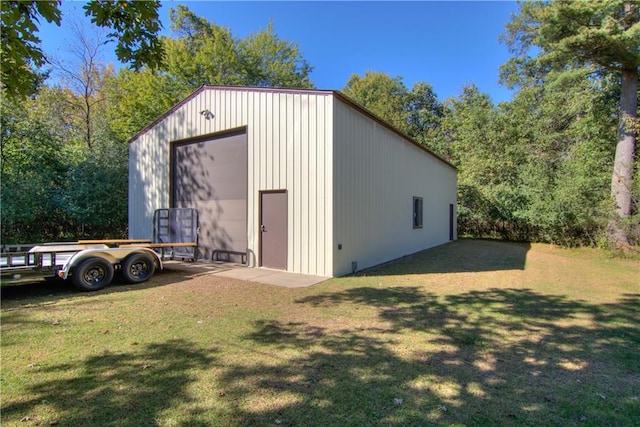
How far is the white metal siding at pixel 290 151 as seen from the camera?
322 inches

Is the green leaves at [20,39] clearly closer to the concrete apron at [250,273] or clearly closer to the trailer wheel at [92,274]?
Answer: the trailer wheel at [92,274]

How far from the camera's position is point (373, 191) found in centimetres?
1013

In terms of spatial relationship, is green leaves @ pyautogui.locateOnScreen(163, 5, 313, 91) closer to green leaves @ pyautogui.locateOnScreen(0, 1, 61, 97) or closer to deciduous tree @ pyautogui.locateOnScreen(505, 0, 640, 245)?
deciduous tree @ pyautogui.locateOnScreen(505, 0, 640, 245)

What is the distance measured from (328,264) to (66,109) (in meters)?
22.8

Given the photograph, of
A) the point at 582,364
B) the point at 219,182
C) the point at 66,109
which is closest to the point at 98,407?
the point at 582,364

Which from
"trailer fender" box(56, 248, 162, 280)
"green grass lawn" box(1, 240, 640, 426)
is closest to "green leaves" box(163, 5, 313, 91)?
"trailer fender" box(56, 248, 162, 280)

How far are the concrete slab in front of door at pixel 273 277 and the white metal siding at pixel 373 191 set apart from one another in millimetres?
860

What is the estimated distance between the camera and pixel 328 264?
8.08 meters

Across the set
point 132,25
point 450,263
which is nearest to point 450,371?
point 132,25

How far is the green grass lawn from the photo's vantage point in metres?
2.60

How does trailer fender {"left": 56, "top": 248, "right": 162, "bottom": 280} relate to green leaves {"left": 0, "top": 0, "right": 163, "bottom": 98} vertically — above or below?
below

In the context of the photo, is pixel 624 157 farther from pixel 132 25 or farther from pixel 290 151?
pixel 132 25

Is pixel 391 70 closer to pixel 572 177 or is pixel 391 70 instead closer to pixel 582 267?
pixel 572 177

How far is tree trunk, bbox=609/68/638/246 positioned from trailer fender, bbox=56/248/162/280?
16.5 meters
